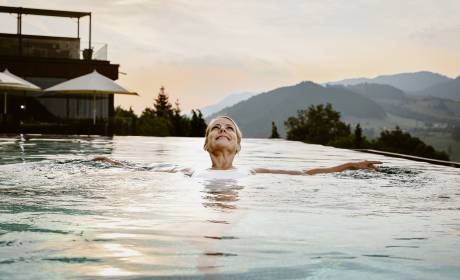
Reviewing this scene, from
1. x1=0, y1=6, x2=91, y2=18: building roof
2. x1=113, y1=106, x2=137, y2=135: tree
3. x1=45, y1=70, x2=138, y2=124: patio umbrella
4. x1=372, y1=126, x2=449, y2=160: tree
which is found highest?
x1=0, y1=6, x2=91, y2=18: building roof

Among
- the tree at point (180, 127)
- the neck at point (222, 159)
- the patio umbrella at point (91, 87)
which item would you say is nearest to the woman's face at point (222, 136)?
the neck at point (222, 159)

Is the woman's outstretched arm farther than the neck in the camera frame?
Yes

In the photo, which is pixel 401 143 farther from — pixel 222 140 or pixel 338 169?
pixel 222 140

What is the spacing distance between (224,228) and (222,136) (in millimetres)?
2838

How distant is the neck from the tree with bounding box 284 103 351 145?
343 ft

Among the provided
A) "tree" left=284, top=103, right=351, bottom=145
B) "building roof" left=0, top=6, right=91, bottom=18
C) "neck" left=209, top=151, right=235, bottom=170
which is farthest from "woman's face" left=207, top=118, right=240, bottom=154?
"tree" left=284, top=103, right=351, bottom=145

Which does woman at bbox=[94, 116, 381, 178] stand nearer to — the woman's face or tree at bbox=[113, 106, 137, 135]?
the woman's face

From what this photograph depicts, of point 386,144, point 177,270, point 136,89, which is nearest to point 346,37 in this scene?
point 136,89

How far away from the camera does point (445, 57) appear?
3856 centimetres

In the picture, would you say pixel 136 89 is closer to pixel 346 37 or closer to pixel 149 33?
pixel 149 33

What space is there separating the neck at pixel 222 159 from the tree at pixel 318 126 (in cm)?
10452

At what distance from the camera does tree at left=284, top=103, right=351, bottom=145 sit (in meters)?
114

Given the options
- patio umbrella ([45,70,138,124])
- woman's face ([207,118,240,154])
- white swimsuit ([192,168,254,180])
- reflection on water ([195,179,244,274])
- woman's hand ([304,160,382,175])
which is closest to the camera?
reflection on water ([195,179,244,274])

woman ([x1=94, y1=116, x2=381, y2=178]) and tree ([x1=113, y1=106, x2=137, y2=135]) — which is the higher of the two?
tree ([x1=113, y1=106, x2=137, y2=135])
